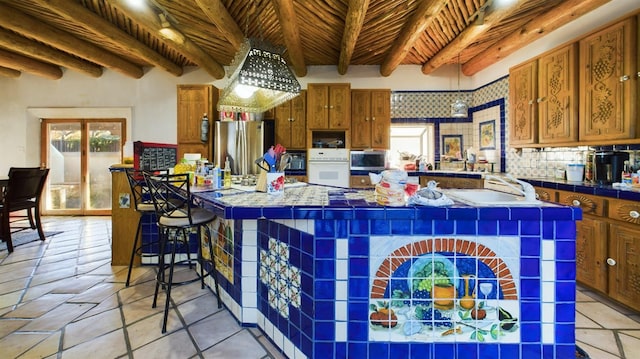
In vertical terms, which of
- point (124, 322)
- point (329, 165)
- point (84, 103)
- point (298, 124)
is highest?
point (84, 103)

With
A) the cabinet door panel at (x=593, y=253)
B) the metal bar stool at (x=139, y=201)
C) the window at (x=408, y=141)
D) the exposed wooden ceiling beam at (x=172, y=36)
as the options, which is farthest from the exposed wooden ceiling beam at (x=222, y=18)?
the cabinet door panel at (x=593, y=253)

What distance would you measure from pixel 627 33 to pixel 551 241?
230 centimetres

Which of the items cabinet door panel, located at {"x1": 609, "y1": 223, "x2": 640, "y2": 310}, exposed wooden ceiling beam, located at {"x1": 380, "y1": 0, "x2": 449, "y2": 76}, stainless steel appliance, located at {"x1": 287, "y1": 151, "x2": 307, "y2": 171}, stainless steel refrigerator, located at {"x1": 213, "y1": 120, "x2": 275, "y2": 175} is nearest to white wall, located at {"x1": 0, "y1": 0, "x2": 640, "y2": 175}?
stainless steel refrigerator, located at {"x1": 213, "y1": 120, "x2": 275, "y2": 175}

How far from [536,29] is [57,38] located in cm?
613

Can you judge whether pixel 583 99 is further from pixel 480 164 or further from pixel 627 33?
pixel 480 164

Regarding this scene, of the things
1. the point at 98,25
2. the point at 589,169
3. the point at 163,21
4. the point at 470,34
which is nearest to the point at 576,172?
the point at 589,169

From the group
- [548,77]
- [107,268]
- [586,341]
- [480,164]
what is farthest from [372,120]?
[107,268]

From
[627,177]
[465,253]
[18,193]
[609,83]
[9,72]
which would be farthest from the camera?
[9,72]

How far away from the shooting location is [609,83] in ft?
8.32

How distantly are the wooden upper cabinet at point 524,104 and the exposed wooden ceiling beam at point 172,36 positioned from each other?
439 centimetres

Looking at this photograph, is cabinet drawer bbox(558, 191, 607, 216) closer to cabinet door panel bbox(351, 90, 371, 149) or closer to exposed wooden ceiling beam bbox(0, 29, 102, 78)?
cabinet door panel bbox(351, 90, 371, 149)

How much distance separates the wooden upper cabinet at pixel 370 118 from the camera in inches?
202

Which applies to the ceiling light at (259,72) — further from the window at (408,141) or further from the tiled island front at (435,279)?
the window at (408,141)

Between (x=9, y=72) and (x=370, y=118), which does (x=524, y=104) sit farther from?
(x=9, y=72)
